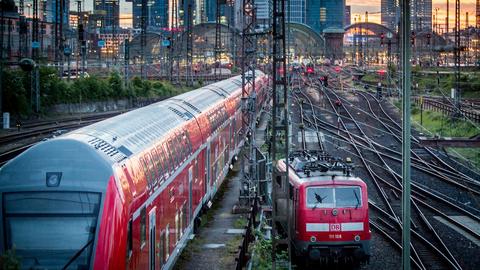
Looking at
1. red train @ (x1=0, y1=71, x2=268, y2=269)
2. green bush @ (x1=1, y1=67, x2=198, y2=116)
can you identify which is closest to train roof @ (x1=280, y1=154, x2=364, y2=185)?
red train @ (x1=0, y1=71, x2=268, y2=269)

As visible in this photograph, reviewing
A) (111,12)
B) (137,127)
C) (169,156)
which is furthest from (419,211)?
(111,12)

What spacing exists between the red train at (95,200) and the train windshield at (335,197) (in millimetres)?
2874

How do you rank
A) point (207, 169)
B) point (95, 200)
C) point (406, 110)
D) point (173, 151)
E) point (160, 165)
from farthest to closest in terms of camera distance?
point (207, 169), point (173, 151), point (160, 165), point (406, 110), point (95, 200)

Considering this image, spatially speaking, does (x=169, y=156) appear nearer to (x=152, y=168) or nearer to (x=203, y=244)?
(x=152, y=168)

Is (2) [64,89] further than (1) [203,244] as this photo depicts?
Yes

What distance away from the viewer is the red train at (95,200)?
25.8 ft

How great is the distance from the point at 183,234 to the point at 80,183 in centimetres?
662

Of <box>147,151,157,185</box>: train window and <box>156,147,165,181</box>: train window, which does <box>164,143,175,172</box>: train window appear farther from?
<box>147,151,157,185</box>: train window

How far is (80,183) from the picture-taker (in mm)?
8172

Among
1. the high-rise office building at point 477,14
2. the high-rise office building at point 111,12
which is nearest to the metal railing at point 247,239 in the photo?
the high-rise office building at point 477,14

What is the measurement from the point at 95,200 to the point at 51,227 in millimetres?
557

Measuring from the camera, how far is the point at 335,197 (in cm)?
1423

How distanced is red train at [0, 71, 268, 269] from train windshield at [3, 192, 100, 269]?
1 centimetres

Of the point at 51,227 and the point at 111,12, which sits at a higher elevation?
the point at 111,12
